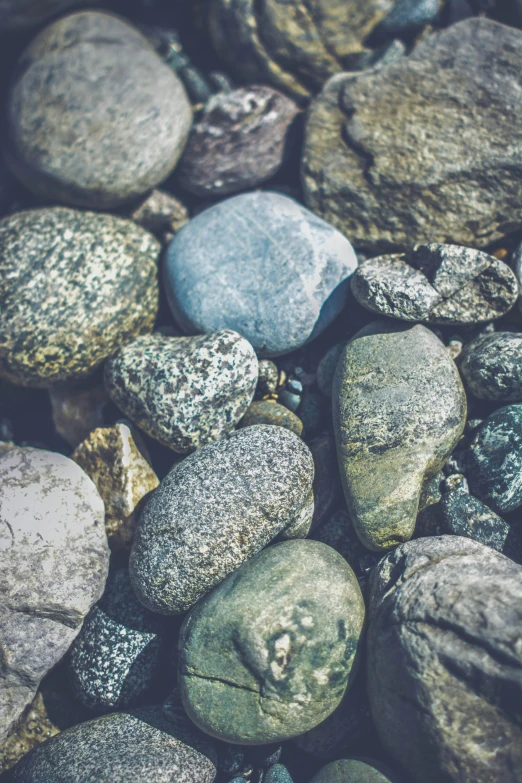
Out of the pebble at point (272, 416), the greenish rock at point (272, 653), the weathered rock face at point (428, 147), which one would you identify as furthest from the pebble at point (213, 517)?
the weathered rock face at point (428, 147)

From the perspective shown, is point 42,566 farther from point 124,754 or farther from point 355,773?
point 355,773

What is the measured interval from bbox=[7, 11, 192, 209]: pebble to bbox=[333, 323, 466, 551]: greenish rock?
226cm

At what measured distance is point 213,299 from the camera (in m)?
3.78

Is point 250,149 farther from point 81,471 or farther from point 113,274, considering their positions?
point 81,471

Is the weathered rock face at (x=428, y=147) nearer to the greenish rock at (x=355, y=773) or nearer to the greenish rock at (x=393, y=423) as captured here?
the greenish rock at (x=393, y=423)

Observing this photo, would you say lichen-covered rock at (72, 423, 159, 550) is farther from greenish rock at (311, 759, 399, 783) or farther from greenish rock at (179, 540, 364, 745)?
greenish rock at (311, 759, 399, 783)

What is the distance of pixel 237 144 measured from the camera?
4230 mm

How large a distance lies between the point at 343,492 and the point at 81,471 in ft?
6.10

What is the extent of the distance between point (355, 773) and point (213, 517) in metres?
1.60

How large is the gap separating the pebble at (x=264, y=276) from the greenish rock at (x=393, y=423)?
0.51m

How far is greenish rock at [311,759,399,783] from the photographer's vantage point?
2826mm

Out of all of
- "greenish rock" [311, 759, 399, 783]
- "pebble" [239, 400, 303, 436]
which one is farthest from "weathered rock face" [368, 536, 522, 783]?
"pebble" [239, 400, 303, 436]

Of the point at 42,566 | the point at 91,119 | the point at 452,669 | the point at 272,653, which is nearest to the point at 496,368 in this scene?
the point at 452,669

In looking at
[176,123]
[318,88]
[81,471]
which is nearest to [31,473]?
[81,471]
